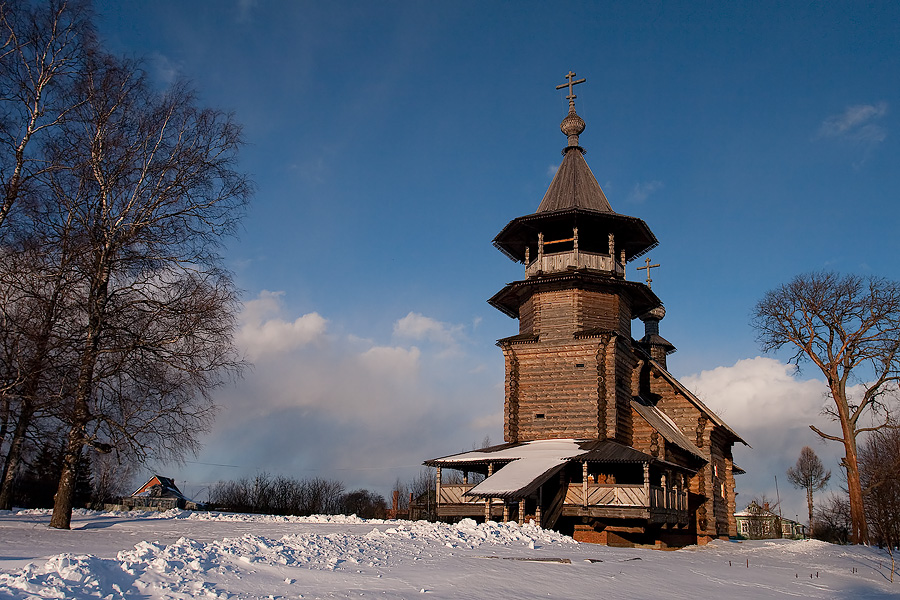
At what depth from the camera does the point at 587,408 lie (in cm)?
2775

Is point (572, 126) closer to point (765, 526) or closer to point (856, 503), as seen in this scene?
point (856, 503)

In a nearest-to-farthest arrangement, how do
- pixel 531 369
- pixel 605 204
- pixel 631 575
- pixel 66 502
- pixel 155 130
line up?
pixel 631 575, pixel 66 502, pixel 155 130, pixel 531 369, pixel 605 204

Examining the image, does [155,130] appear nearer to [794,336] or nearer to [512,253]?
[512,253]

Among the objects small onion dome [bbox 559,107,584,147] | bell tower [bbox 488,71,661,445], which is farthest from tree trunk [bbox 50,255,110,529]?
small onion dome [bbox 559,107,584,147]

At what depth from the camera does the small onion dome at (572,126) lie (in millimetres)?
34312

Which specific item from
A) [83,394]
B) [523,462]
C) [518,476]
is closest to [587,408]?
[523,462]

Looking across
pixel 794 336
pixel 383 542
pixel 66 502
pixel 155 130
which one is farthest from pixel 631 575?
pixel 794 336

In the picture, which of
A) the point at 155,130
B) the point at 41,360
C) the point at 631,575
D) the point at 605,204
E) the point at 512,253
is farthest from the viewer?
the point at 512,253

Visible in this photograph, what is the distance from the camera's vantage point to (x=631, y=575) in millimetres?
12133

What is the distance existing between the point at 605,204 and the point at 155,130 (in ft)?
67.1

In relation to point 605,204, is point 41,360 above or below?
below

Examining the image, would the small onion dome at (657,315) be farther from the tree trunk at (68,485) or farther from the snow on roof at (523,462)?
the tree trunk at (68,485)

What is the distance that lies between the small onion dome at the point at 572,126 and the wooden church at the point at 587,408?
0.05m

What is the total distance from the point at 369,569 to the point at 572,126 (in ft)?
94.0
